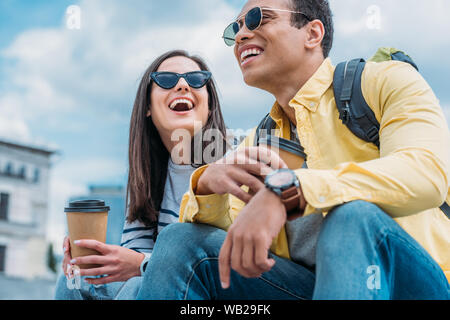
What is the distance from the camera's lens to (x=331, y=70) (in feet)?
9.04

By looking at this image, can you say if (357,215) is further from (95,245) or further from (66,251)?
(66,251)

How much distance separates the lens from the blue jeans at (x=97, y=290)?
3170 mm

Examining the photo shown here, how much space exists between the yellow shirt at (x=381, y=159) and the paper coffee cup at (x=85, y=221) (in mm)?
538

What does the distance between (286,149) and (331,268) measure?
556 mm

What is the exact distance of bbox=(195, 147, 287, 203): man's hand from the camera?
6.63 feet

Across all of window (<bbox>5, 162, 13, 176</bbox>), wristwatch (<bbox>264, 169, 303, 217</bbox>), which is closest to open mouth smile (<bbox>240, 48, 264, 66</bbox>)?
wristwatch (<bbox>264, 169, 303, 217</bbox>)

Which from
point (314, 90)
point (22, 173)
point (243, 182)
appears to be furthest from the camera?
point (22, 173)

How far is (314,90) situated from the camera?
8.67ft

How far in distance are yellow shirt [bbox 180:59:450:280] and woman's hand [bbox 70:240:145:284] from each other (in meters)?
0.68

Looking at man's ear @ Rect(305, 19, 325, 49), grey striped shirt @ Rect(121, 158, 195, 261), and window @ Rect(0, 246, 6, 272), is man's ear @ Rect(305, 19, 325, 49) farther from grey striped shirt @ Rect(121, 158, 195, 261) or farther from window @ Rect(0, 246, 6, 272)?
window @ Rect(0, 246, 6, 272)

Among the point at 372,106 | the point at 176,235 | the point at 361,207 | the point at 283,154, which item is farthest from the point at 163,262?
the point at 372,106

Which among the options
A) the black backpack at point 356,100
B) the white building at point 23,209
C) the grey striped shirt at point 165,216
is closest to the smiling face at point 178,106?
the grey striped shirt at point 165,216

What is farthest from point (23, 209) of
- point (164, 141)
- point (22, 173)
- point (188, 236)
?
point (188, 236)
